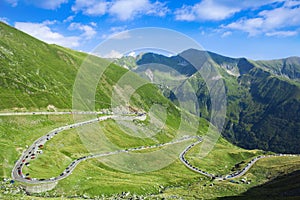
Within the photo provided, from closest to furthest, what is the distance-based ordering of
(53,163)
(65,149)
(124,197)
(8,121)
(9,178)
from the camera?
1. (9,178)
2. (124,197)
3. (53,163)
4. (65,149)
5. (8,121)

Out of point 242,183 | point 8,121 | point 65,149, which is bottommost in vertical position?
point 242,183

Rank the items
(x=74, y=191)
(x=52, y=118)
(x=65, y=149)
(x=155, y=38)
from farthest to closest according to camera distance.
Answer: (x=52, y=118) → (x=65, y=149) → (x=74, y=191) → (x=155, y=38)

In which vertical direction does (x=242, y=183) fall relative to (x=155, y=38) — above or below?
below

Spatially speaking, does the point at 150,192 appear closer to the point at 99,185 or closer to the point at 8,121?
the point at 99,185

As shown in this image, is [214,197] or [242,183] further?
[242,183]

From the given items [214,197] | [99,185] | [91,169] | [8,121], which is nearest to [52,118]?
[8,121]

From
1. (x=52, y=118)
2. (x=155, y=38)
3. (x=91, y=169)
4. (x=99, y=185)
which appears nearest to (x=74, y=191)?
(x=99, y=185)

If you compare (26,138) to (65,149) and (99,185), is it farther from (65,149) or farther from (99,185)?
(99,185)

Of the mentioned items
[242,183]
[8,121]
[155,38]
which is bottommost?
[242,183]

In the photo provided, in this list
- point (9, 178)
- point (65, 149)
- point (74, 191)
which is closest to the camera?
point (9, 178)
